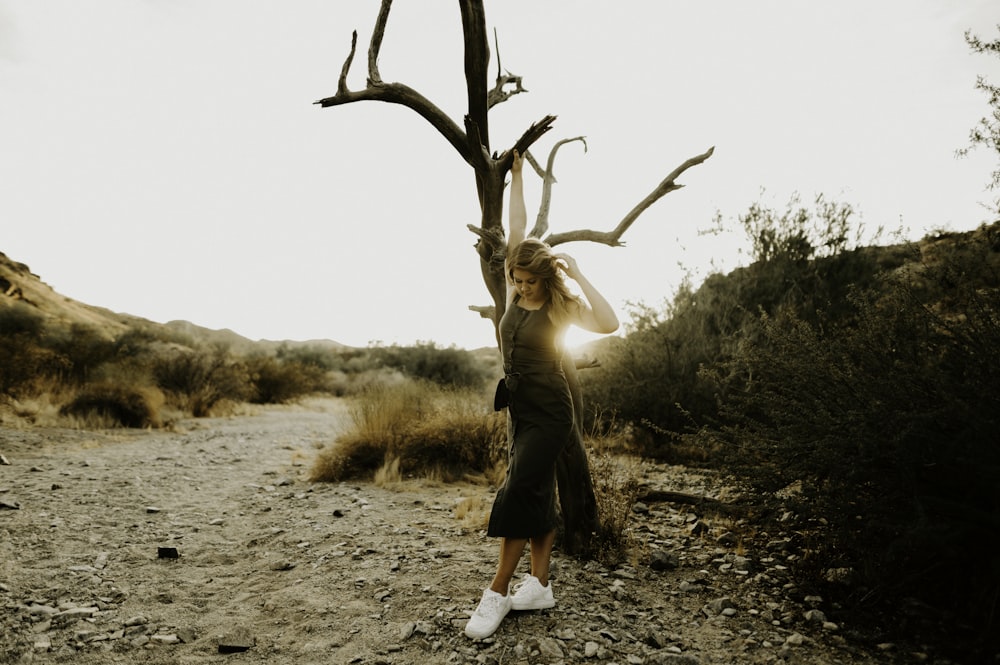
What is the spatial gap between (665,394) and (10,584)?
22.5ft

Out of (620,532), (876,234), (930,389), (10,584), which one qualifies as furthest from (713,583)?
(876,234)

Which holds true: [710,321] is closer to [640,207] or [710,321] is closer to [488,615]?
[640,207]

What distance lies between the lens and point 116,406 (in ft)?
30.4

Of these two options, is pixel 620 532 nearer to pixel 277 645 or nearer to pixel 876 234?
pixel 277 645

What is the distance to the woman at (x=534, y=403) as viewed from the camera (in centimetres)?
277

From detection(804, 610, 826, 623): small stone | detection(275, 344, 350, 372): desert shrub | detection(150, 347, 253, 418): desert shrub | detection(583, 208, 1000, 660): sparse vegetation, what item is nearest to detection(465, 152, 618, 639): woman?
detection(804, 610, 826, 623): small stone

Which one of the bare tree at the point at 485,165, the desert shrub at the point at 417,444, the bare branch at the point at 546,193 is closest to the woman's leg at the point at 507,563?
the bare tree at the point at 485,165

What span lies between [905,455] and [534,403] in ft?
→ 5.96

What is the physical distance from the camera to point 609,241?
3.93 m

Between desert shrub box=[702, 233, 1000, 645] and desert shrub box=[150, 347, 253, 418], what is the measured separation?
37.7 ft

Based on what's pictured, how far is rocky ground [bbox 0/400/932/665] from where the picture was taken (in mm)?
2617

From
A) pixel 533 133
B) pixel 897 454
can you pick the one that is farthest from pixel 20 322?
pixel 897 454

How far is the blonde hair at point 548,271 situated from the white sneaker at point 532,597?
55.4 inches

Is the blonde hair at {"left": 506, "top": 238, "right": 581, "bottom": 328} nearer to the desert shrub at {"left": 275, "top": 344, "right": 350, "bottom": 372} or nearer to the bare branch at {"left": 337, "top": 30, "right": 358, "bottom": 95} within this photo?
the bare branch at {"left": 337, "top": 30, "right": 358, "bottom": 95}
